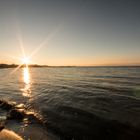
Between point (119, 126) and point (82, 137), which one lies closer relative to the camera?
point (82, 137)

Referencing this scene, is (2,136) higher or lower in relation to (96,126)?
higher

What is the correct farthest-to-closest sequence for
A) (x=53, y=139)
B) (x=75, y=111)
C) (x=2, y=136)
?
1. (x=75, y=111)
2. (x=53, y=139)
3. (x=2, y=136)

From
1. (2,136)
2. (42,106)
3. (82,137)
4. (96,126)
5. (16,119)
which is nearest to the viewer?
(2,136)

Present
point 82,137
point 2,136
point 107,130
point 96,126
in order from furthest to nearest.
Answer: point 96,126 → point 107,130 → point 82,137 → point 2,136

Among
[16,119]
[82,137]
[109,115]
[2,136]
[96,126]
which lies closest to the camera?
[2,136]

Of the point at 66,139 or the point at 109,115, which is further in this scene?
the point at 109,115

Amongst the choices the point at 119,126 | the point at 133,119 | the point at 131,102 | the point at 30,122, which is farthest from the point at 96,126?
the point at 131,102

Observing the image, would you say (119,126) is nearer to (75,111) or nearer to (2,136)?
(75,111)

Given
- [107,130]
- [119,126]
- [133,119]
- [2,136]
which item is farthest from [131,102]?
[2,136]

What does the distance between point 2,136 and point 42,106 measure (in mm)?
6402

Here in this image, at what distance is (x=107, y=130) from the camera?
8.00m

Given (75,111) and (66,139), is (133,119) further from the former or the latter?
(66,139)

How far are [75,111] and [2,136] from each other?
6102 mm

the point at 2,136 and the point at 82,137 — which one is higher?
the point at 2,136
